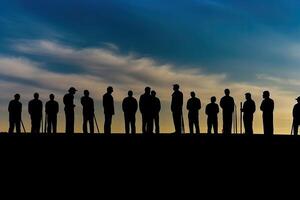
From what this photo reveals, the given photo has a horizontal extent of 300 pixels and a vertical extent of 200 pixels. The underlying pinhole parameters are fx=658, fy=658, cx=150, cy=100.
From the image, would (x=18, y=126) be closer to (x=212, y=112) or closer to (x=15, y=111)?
(x=15, y=111)

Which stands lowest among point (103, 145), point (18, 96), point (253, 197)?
point (253, 197)

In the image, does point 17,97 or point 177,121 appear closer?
point 177,121

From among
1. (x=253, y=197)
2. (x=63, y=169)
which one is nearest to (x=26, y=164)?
(x=63, y=169)

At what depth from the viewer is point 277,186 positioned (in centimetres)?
2066

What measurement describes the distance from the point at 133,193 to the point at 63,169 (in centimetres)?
261

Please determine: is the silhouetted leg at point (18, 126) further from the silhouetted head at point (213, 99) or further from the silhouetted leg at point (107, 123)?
the silhouetted head at point (213, 99)

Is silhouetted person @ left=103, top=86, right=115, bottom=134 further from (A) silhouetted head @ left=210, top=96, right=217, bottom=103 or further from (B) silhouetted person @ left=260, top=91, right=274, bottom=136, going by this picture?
(B) silhouetted person @ left=260, top=91, right=274, bottom=136

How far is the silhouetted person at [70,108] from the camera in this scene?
28953 mm

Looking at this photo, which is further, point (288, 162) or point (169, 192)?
point (288, 162)

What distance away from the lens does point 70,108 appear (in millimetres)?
29141

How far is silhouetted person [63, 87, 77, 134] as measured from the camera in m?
29.0

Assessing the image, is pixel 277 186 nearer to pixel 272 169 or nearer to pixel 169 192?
pixel 272 169

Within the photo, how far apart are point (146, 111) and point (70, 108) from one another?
11.4ft

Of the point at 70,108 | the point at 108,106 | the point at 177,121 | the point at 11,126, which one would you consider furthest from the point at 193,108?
the point at 11,126
